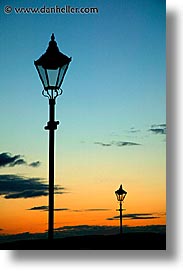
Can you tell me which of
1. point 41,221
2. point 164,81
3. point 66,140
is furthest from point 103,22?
point 41,221

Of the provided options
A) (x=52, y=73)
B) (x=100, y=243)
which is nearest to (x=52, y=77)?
(x=52, y=73)

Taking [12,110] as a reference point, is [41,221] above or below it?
below

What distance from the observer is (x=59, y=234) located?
197cm

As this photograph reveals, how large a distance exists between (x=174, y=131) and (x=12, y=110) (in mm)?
548

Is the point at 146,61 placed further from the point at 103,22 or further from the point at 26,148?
the point at 26,148

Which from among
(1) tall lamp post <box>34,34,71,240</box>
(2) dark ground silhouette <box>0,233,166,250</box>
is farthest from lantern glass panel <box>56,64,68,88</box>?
(2) dark ground silhouette <box>0,233,166,250</box>

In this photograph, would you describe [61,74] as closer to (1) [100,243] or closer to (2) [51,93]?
(2) [51,93]

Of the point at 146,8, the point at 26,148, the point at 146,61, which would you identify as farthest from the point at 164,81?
the point at 26,148

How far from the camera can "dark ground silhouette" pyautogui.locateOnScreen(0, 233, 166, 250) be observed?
6.38 ft

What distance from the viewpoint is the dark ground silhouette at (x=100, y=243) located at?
1.94 metres

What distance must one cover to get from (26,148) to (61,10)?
48 cm

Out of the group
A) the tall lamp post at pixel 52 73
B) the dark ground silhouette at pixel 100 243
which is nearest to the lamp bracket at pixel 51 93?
the tall lamp post at pixel 52 73

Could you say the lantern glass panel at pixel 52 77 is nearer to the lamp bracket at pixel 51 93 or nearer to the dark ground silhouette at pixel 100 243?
the lamp bracket at pixel 51 93

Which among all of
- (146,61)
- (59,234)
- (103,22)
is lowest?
(59,234)
